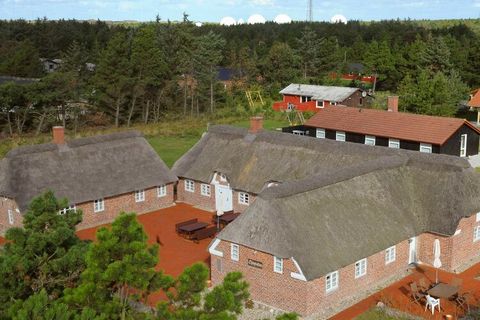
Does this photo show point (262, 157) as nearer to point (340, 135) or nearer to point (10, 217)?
point (10, 217)

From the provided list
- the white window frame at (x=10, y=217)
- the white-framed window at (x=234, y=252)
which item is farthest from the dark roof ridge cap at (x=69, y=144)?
the white-framed window at (x=234, y=252)

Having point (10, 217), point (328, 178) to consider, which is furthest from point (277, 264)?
point (10, 217)

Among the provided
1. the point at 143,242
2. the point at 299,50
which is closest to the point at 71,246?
the point at 143,242

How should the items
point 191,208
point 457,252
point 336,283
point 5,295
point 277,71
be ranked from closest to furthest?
point 5,295, point 336,283, point 457,252, point 191,208, point 277,71

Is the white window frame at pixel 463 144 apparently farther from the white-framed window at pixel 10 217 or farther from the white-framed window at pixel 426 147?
the white-framed window at pixel 10 217

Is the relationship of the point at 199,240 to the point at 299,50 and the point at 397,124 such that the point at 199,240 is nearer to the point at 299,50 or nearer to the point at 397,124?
the point at 397,124
